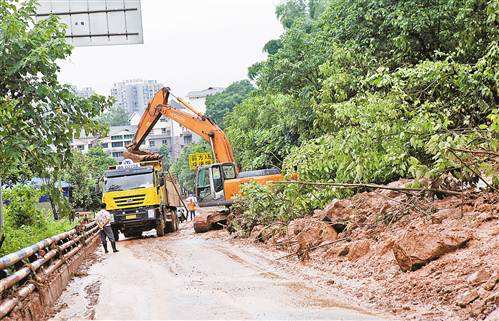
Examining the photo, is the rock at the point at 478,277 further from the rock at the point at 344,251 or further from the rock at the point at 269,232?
the rock at the point at 269,232

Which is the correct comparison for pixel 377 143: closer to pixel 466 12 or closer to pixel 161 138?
pixel 466 12

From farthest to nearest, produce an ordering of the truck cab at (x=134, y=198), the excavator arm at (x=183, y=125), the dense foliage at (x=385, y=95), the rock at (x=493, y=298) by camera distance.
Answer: the excavator arm at (x=183, y=125) < the truck cab at (x=134, y=198) < the dense foliage at (x=385, y=95) < the rock at (x=493, y=298)

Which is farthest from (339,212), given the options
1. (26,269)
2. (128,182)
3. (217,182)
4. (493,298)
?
(128,182)

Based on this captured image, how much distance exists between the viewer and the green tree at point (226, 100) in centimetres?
7900

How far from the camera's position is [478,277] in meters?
6.82

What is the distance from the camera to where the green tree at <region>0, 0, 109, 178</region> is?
10.3m

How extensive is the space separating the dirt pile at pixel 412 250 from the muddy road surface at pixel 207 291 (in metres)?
0.54

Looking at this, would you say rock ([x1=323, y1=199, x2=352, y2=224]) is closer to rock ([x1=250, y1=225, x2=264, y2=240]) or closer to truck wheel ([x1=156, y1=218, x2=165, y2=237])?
rock ([x1=250, y1=225, x2=264, y2=240])

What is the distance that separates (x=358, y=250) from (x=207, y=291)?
2.92m

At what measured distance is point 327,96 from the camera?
18.6 metres

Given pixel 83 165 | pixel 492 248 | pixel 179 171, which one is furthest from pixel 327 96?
pixel 179 171

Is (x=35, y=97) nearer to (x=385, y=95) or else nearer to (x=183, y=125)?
(x=385, y=95)

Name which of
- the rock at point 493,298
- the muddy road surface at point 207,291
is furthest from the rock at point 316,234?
the rock at point 493,298

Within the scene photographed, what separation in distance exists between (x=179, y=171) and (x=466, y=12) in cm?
7353
